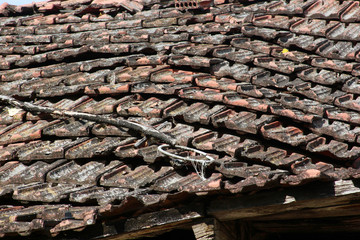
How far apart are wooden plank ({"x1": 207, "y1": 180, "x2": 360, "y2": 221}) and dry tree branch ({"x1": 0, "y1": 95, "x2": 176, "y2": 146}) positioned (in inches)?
27.4

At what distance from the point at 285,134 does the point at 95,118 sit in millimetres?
1659

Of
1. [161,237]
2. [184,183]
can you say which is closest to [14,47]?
[161,237]

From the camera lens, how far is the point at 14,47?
6.21m

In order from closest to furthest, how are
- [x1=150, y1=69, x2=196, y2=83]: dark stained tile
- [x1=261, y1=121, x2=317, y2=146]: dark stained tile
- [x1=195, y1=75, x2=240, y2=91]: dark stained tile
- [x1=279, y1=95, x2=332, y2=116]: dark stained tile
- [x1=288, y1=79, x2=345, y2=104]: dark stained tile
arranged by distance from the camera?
1. [x1=261, y1=121, x2=317, y2=146]: dark stained tile
2. [x1=279, y1=95, x2=332, y2=116]: dark stained tile
3. [x1=288, y1=79, x2=345, y2=104]: dark stained tile
4. [x1=195, y1=75, x2=240, y2=91]: dark stained tile
5. [x1=150, y1=69, x2=196, y2=83]: dark stained tile

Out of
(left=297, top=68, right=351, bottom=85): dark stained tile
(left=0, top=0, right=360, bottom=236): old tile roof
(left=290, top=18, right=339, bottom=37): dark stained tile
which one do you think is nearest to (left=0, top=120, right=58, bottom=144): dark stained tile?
(left=0, top=0, right=360, bottom=236): old tile roof

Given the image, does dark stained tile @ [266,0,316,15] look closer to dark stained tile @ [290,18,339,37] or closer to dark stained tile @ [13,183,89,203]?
dark stained tile @ [290,18,339,37]

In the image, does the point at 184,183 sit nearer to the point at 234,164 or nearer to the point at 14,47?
the point at 234,164

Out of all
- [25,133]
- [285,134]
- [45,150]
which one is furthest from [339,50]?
[25,133]

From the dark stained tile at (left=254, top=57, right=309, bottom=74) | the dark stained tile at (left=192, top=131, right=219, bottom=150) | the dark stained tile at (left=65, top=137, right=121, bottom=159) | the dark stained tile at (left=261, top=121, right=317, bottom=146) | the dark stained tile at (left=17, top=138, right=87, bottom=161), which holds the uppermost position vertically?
the dark stained tile at (left=254, top=57, right=309, bottom=74)

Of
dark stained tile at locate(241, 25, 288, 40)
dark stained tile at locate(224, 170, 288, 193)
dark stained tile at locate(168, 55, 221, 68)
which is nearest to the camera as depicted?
dark stained tile at locate(224, 170, 288, 193)

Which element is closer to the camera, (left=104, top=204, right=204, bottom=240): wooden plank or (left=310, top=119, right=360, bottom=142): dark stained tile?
(left=104, top=204, right=204, bottom=240): wooden plank

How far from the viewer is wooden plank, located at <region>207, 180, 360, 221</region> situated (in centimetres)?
322

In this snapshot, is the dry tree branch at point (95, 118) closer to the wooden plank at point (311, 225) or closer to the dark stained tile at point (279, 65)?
the wooden plank at point (311, 225)

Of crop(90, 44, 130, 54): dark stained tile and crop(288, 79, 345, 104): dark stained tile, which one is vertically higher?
crop(90, 44, 130, 54): dark stained tile
